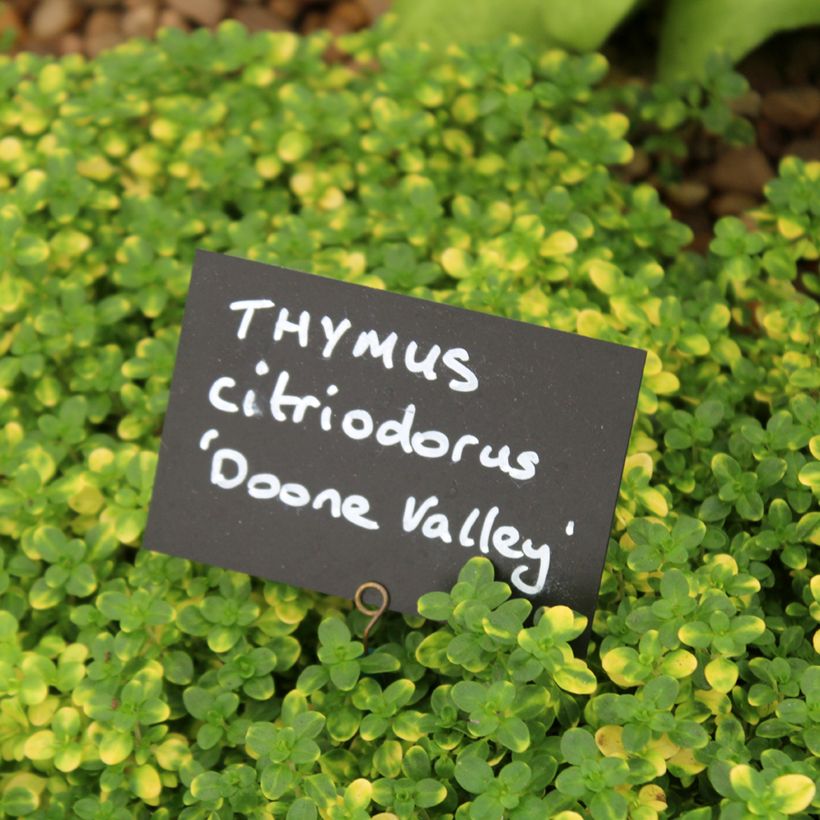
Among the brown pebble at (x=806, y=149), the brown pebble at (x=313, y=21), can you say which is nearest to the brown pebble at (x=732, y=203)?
the brown pebble at (x=806, y=149)

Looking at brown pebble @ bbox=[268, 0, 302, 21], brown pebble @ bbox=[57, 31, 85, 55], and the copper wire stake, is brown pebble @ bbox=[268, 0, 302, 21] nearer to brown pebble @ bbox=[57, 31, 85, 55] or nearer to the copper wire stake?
brown pebble @ bbox=[57, 31, 85, 55]

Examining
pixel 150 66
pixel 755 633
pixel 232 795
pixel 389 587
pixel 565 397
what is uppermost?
pixel 150 66

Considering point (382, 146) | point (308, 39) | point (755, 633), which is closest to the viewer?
point (755, 633)

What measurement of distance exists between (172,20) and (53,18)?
24 cm

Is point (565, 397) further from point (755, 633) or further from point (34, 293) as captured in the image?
point (34, 293)

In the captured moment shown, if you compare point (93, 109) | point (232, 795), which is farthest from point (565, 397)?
point (93, 109)

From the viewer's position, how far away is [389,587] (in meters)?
1.14

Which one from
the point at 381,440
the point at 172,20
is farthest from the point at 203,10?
the point at 381,440

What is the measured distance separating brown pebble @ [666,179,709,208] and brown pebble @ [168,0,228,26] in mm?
936

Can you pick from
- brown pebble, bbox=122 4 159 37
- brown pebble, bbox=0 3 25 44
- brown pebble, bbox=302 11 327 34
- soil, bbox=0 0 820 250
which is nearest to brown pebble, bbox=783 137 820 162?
soil, bbox=0 0 820 250

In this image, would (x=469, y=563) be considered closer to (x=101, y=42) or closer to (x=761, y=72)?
(x=761, y=72)

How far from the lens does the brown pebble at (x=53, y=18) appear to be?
6.64 ft

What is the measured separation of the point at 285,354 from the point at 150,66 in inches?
29.0

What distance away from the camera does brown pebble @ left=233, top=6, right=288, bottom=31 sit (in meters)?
2.00
